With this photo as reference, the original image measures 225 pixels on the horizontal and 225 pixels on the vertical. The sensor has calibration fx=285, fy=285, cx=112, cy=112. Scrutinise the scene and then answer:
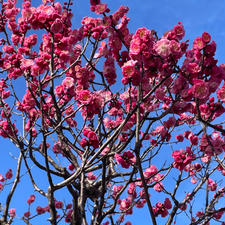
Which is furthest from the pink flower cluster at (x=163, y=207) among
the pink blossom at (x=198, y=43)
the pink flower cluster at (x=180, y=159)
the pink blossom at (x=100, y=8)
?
the pink blossom at (x=100, y=8)

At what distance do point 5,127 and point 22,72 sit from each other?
5.78ft

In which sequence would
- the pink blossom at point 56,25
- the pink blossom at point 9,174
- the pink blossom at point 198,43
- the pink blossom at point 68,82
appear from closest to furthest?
1. the pink blossom at point 198,43
2. the pink blossom at point 56,25
3. the pink blossom at point 68,82
4. the pink blossom at point 9,174

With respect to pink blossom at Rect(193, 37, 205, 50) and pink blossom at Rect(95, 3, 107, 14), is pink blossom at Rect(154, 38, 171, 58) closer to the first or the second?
pink blossom at Rect(193, 37, 205, 50)

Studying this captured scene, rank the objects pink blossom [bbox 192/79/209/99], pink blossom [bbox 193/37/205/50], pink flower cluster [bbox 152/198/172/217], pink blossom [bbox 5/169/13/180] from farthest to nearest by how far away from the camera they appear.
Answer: pink blossom [bbox 5/169/13/180]
pink flower cluster [bbox 152/198/172/217]
pink blossom [bbox 193/37/205/50]
pink blossom [bbox 192/79/209/99]

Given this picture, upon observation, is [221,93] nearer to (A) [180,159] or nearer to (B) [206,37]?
(B) [206,37]

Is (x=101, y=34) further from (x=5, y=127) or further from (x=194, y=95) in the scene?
(x=5, y=127)

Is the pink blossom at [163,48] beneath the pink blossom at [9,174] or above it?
beneath

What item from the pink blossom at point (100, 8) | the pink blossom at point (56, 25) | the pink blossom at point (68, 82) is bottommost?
the pink blossom at point (68, 82)

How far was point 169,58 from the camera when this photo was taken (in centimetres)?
289

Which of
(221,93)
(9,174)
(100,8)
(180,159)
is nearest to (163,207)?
(180,159)

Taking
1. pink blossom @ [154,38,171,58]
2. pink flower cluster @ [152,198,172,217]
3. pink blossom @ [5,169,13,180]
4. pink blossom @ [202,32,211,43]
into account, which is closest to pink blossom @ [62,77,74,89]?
pink blossom @ [154,38,171,58]

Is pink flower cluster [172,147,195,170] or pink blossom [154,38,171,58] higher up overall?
pink blossom [154,38,171,58]

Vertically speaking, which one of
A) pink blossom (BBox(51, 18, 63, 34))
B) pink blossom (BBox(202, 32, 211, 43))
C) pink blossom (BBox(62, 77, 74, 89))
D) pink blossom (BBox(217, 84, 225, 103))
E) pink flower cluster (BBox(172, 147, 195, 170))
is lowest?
pink flower cluster (BBox(172, 147, 195, 170))

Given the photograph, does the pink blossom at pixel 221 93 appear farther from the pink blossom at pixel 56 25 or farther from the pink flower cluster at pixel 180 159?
the pink blossom at pixel 56 25
